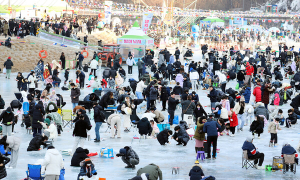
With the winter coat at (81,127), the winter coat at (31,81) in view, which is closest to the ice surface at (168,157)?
the winter coat at (81,127)

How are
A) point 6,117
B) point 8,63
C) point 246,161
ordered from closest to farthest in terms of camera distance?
point 246,161 < point 6,117 < point 8,63

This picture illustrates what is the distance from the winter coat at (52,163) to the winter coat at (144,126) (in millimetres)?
5180

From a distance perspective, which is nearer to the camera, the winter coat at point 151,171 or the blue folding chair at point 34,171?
the winter coat at point 151,171

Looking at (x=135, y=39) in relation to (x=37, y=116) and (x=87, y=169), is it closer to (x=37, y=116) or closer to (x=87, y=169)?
(x=37, y=116)

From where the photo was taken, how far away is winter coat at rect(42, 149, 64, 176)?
31.5 feet

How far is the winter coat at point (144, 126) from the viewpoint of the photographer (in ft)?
48.2

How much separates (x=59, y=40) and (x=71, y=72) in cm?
842

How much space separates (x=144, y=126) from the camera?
14.8 metres

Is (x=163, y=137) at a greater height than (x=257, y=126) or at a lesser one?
lesser

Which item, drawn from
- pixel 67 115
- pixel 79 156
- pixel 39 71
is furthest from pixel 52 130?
pixel 39 71

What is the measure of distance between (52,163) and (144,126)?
5400mm

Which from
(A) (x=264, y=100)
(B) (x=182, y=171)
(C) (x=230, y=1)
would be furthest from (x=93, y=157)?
(C) (x=230, y=1)

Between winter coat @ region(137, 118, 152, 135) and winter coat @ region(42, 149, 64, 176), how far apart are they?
17.0 ft

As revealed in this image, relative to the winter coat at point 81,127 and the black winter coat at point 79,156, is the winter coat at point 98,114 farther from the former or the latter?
the black winter coat at point 79,156
